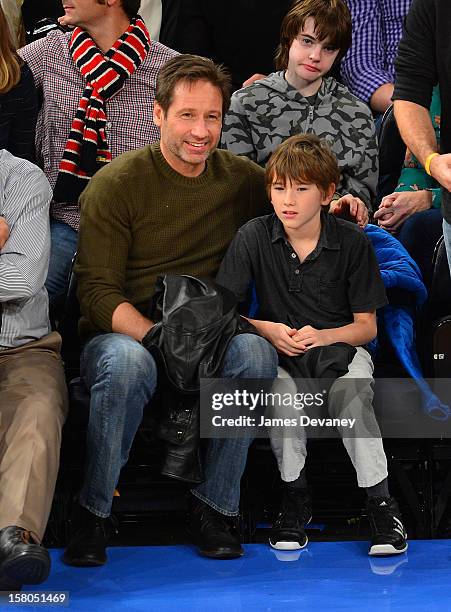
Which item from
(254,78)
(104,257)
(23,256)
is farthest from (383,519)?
(254,78)

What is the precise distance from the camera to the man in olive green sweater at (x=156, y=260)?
359cm

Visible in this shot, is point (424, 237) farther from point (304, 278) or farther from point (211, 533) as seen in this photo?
point (211, 533)

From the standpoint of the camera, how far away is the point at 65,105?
4.53 metres

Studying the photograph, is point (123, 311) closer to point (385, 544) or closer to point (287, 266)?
point (287, 266)

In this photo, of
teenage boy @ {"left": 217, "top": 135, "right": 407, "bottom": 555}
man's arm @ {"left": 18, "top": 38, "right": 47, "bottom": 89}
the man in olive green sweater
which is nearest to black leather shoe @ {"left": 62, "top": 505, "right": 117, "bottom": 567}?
the man in olive green sweater

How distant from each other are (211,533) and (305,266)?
0.90 metres

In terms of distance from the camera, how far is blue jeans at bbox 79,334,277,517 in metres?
3.57

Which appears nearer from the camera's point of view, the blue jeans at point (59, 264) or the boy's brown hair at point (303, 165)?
the boy's brown hair at point (303, 165)

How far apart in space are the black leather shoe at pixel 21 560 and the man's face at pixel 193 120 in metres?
1.37

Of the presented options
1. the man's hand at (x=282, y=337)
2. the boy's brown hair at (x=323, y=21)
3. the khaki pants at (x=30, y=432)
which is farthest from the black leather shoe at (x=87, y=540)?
the boy's brown hair at (x=323, y=21)

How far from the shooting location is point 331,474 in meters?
3.98

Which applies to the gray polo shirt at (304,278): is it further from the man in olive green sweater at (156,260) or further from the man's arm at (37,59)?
the man's arm at (37,59)

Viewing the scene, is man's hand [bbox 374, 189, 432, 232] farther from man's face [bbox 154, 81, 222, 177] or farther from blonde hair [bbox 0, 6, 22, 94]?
blonde hair [bbox 0, 6, 22, 94]

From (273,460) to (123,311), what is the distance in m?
0.67
